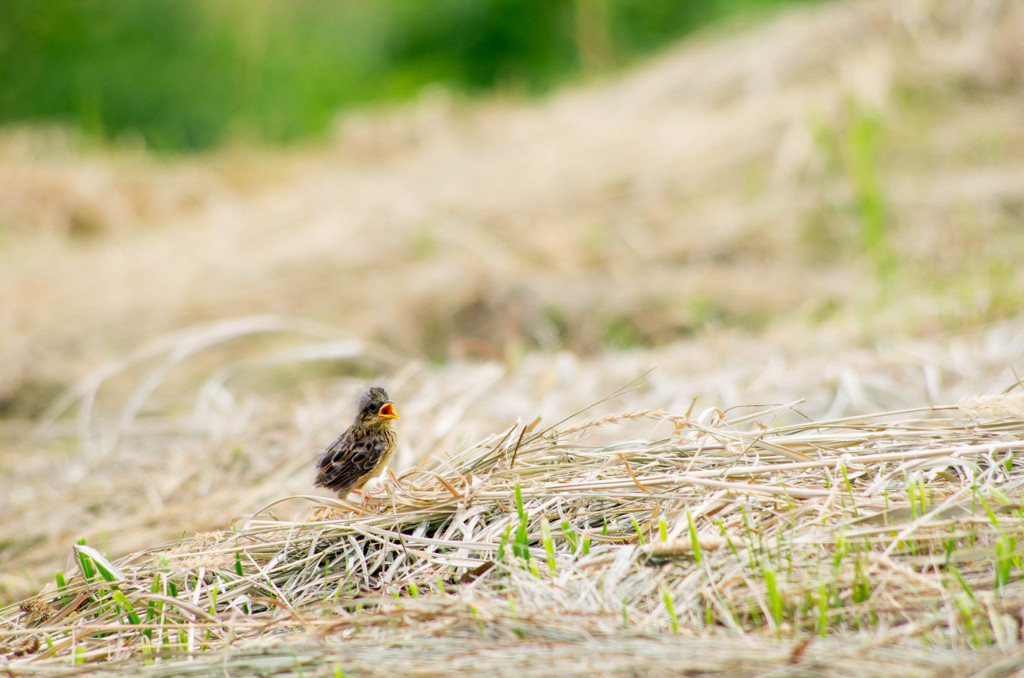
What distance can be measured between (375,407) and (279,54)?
1653 cm

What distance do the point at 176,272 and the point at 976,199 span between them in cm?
668

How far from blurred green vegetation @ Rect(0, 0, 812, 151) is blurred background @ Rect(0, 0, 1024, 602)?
4610 millimetres

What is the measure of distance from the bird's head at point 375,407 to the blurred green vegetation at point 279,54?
1332cm

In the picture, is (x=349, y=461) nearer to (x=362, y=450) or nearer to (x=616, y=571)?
(x=362, y=450)

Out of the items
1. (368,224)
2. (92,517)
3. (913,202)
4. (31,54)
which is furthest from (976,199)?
(31,54)

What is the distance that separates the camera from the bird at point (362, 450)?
2.51 metres

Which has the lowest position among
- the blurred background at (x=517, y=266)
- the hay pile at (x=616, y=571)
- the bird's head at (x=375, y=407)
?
the hay pile at (x=616, y=571)

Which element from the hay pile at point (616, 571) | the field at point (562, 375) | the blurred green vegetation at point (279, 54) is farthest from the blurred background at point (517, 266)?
the blurred green vegetation at point (279, 54)

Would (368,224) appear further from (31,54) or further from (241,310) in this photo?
(31,54)

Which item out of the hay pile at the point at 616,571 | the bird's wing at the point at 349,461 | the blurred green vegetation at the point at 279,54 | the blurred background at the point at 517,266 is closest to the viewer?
the hay pile at the point at 616,571

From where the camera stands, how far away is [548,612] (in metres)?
1.74

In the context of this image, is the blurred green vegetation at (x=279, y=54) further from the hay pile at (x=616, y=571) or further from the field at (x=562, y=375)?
the hay pile at (x=616, y=571)

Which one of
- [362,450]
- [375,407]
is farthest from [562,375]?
[362,450]

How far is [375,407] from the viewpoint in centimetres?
261
